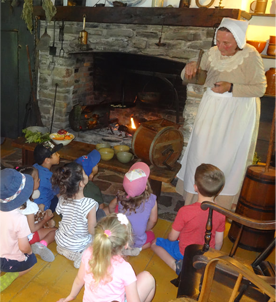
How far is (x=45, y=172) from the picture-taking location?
2.85 metres

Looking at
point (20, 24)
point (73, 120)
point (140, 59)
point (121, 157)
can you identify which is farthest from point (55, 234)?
point (20, 24)

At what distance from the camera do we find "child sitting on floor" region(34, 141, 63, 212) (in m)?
2.83

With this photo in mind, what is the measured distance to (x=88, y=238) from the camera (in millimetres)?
2541

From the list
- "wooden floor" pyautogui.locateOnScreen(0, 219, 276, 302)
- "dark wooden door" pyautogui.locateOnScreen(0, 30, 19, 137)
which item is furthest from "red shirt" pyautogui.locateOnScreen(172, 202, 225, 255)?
"dark wooden door" pyautogui.locateOnScreen(0, 30, 19, 137)

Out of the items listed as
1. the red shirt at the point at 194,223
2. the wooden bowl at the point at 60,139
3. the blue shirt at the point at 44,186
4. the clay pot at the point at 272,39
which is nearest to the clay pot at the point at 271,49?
the clay pot at the point at 272,39

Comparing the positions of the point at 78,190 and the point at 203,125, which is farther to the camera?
the point at 203,125

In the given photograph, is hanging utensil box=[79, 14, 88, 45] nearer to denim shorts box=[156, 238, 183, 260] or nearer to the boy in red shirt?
the boy in red shirt

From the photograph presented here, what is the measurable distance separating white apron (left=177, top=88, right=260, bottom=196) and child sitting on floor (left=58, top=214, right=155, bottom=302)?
1708mm

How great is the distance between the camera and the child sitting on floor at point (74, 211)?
92.0 inches

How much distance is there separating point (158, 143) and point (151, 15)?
168 cm

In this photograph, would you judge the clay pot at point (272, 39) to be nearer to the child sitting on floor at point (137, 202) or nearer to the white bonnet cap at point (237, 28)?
the white bonnet cap at point (237, 28)

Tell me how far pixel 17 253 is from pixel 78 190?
2.05ft

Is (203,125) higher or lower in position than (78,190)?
higher

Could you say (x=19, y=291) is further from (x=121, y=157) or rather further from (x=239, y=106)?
(x=239, y=106)
